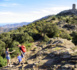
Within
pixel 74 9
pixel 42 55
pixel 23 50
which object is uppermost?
pixel 74 9

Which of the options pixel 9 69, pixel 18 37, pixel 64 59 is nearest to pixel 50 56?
pixel 64 59

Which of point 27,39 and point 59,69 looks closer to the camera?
point 59,69

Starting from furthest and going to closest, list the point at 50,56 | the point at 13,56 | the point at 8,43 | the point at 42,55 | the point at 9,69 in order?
the point at 8,43
the point at 13,56
the point at 42,55
the point at 50,56
the point at 9,69

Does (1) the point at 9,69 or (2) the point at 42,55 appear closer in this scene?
(1) the point at 9,69

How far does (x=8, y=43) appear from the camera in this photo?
750 inches

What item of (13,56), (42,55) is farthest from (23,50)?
(13,56)

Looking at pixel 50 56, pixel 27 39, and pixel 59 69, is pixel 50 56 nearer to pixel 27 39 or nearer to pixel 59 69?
pixel 59 69

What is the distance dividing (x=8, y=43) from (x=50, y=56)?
37.7 feet

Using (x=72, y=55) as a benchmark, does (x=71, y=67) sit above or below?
below

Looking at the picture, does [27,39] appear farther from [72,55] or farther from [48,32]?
[72,55]

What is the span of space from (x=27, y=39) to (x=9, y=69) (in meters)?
11.2

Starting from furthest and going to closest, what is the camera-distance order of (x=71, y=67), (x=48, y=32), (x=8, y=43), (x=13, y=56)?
(x=48, y=32) → (x=8, y=43) → (x=13, y=56) → (x=71, y=67)

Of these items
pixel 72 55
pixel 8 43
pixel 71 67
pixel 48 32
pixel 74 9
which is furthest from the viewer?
pixel 74 9

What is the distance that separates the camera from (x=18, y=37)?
20.2m
